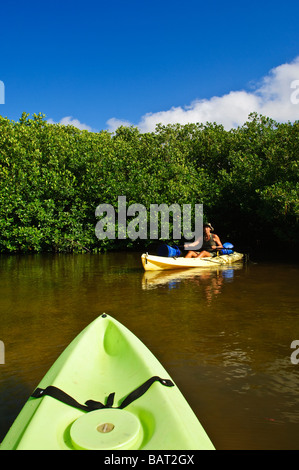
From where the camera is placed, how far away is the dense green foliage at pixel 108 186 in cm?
1725

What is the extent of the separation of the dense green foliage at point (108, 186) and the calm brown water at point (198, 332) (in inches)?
257

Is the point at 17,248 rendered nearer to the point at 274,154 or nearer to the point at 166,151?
the point at 166,151

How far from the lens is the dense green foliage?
1725 cm

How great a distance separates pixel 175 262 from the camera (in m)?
11.6

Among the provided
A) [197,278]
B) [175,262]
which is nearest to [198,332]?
[197,278]

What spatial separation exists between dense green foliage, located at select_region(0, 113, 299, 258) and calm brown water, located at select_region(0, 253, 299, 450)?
6540 millimetres

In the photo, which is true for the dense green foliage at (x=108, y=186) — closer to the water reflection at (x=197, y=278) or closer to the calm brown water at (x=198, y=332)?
the water reflection at (x=197, y=278)

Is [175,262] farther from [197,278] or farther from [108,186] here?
[108,186]

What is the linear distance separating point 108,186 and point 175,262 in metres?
8.83

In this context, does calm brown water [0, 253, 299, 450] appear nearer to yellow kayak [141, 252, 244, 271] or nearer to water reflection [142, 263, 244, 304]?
water reflection [142, 263, 244, 304]

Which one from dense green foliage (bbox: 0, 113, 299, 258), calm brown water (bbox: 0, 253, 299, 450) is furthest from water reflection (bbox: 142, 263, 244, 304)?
dense green foliage (bbox: 0, 113, 299, 258)

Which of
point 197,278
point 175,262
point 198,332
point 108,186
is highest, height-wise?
point 108,186

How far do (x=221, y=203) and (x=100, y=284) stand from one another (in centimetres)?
1152

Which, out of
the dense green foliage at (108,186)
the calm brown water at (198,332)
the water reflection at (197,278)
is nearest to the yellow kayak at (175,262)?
the water reflection at (197,278)
